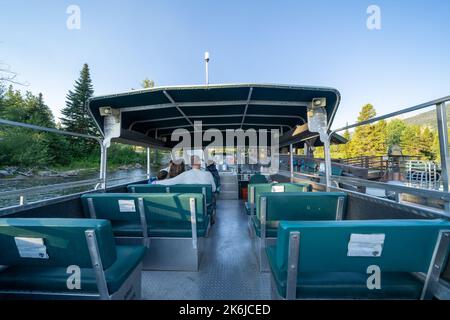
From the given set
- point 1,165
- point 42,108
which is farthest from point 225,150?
point 42,108

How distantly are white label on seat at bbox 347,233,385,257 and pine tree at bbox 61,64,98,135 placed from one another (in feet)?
112

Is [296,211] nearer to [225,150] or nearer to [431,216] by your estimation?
[431,216]

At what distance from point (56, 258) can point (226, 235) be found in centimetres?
249

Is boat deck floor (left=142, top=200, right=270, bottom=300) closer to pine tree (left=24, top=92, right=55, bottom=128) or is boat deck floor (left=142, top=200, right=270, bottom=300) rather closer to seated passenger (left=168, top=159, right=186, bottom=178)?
seated passenger (left=168, top=159, right=186, bottom=178)

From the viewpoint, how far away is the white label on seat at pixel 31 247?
1049 mm

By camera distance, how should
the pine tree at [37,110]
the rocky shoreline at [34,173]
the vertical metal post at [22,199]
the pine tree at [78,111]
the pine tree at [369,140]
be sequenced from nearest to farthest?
the vertical metal post at [22,199], the rocky shoreline at [34,173], the pine tree at [37,110], the pine tree at [369,140], the pine tree at [78,111]

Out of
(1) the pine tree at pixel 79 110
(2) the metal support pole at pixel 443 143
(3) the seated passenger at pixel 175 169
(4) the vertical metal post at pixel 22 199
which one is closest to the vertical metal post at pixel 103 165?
(4) the vertical metal post at pixel 22 199

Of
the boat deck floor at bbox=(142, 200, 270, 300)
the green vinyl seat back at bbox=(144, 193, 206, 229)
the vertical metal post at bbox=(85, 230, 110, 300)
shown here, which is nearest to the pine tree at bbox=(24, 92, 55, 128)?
the green vinyl seat back at bbox=(144, 193, 206, 229)

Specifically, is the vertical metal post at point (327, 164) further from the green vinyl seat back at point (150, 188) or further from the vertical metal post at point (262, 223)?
the green vinyl seat back at point (150, 188)

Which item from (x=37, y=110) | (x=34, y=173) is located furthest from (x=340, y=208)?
(x=37, y=110)

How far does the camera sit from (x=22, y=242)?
1.05 meters

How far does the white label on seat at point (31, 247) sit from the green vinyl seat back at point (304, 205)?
5.28 ft

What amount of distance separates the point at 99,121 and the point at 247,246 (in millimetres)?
2867

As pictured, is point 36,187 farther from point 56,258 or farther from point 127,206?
point 56,258
